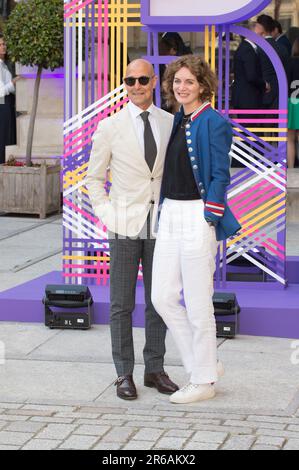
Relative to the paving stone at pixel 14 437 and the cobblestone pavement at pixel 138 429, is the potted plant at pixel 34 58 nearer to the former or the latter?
the cobblestone pavement at pixel 138 429

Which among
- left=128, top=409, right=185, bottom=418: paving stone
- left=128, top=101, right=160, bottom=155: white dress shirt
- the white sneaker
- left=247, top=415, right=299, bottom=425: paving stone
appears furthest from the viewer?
left=128, top=101, right=160, bottom=155: white dress shirt

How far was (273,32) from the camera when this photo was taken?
13.8 metres

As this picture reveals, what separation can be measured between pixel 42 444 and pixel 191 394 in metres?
1.07

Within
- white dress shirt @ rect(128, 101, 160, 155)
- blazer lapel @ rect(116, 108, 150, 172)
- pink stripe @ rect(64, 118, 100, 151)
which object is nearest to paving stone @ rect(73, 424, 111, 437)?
blazer lapel @ rect(116, 108, 150, 172)

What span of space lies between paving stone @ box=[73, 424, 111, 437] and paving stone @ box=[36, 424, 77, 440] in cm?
4

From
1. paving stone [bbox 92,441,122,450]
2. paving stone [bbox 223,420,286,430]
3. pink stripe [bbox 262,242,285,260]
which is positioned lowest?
paving stone [bbox 223,420,286,430]

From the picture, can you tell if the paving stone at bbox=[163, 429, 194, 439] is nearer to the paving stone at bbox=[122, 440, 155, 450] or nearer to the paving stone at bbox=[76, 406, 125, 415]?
the paving stone at bbox=[122, 440, 155, 450]

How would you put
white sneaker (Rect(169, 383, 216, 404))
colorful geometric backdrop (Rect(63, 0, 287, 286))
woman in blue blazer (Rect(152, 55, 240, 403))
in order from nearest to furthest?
1. woman in blue blazer (Rect(152, 55, 240, 403))
2. white sneaker (Rect(169, 383, 216, 404))
3. colorful geometric backdrop (Rect(63, 0, 287, 286))

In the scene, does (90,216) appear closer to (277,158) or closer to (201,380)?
(277,158)

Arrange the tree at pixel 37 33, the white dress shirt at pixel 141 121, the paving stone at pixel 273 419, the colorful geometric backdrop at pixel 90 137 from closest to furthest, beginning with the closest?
the paving stone at pixel 273 419 < the white dress shirt at pixel 141 121 < the colorful geometric backdrop at pixel 90 137 < the tree at pixel 37 33

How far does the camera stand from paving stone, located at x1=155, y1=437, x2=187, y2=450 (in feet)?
18.5

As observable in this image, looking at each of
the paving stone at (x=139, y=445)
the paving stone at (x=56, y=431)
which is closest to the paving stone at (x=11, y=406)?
the paving stone at (x=56, y=431)

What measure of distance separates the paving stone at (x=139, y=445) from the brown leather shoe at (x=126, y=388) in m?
0.79

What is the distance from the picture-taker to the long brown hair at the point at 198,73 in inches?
251
